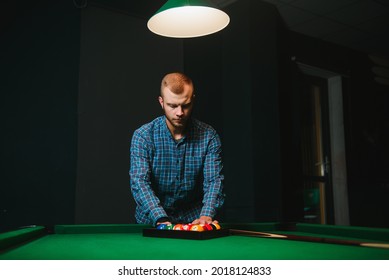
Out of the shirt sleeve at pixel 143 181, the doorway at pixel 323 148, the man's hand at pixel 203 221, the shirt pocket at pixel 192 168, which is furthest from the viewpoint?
the doorway at pixel 323 148

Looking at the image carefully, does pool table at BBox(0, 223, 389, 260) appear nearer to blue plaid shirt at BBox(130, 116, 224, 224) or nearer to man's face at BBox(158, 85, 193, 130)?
blue plaid shirt at BBox(130, 116, 224, 224)

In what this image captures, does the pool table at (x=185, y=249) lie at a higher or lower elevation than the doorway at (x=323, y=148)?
lower

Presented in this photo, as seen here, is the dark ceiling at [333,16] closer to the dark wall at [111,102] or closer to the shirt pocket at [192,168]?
the dark wall at [111,102]

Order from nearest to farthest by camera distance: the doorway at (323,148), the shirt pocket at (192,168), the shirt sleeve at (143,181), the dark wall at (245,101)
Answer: the shirt sleeve at (143,181) → the shirt pocket at (192,168) → the dark wall at (245,101) → the doorway at (323,148)

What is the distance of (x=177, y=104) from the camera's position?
217 centimetres

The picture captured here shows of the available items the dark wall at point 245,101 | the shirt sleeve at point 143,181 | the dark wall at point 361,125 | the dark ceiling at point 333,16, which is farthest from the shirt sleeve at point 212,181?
the dark wall at point 361,125

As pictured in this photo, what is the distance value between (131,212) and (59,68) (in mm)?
1431

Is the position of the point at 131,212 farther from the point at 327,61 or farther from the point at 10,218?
the point at 327,61

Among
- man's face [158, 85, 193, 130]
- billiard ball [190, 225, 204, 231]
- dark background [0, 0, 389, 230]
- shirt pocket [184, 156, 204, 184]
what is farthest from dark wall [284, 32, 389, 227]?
billiard ball [190, 225, 204, 231]

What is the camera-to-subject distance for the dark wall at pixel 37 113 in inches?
126

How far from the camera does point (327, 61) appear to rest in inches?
222

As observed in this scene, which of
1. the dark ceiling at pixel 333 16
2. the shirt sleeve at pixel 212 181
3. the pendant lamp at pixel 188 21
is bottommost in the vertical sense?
the shirt sleeve at pixel 212 181
